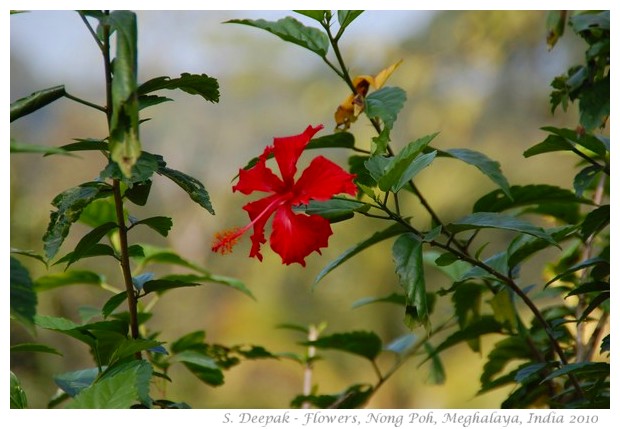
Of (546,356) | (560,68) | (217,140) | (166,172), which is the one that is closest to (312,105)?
(217,140)

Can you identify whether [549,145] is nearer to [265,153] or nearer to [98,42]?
[265,153]

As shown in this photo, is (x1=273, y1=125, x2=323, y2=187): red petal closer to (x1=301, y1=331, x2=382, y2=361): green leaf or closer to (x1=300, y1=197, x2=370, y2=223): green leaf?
(x1=300, y1=197, x2=370, y2=223): green leaf

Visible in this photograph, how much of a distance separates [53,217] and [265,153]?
0.15 m

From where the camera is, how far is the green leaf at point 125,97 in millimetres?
344

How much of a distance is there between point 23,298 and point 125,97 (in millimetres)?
105

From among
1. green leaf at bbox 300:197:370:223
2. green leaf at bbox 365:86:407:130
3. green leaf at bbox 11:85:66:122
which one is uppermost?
green leaf at bbox 11:85:66:122

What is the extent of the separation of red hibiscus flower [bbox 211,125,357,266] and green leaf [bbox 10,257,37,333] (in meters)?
0.17

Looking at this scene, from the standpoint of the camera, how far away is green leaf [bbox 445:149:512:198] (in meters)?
0.55

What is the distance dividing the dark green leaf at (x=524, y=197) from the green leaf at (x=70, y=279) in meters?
0.41

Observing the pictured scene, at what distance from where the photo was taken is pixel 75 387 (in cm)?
52

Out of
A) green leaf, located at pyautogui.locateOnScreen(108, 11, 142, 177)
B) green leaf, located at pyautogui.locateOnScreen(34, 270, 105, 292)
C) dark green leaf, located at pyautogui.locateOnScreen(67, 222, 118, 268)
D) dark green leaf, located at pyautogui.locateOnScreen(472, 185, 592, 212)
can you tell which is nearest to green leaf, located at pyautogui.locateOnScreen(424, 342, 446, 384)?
dark green leaf, located at pyautogui.locateOnScreen(472, 185, 592, 212)

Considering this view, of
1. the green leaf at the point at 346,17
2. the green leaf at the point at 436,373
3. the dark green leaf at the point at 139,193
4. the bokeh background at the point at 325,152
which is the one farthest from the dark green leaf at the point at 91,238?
the bokeh background at the point at 325,152

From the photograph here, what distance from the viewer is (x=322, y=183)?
491 millimetres

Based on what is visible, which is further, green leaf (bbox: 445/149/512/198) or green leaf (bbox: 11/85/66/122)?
green leaf (bbox: 445/149/512/198)
